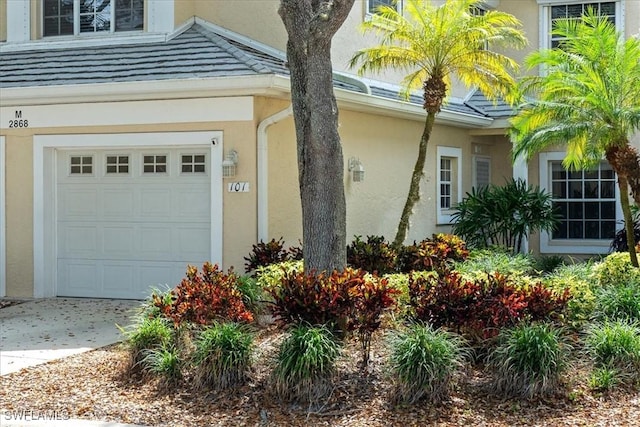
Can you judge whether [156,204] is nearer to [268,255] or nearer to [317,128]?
[268,255]

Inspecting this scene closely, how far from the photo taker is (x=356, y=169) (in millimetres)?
14320

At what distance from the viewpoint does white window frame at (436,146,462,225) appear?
56.0ft

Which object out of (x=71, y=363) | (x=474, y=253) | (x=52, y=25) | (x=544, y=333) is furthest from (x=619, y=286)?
(x=52, y=25)

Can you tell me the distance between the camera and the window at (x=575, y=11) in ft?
59.9

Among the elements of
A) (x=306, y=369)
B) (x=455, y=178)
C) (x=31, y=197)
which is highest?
(x=455, y=178)

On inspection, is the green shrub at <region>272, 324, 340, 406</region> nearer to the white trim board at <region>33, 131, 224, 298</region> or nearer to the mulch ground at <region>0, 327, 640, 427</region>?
the mulch ground at <region>0, 327, 640, 427</region>

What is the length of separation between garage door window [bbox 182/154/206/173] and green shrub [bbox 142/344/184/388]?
4991 millimetres

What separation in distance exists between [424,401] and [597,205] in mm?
11434

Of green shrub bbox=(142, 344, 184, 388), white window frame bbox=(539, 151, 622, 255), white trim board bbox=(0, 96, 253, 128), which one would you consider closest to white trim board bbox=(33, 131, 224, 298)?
white trim board bbox=(0, 96, 253, 128)

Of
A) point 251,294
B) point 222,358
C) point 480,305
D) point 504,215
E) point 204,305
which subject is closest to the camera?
point 222,358

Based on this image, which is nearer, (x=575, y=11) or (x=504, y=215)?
(x=504, y=215)

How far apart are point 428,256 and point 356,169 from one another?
224cm

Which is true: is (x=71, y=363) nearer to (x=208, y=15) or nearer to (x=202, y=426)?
(x=202, y=426)

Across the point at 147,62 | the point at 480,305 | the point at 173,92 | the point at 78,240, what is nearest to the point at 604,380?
the point at 480,305
